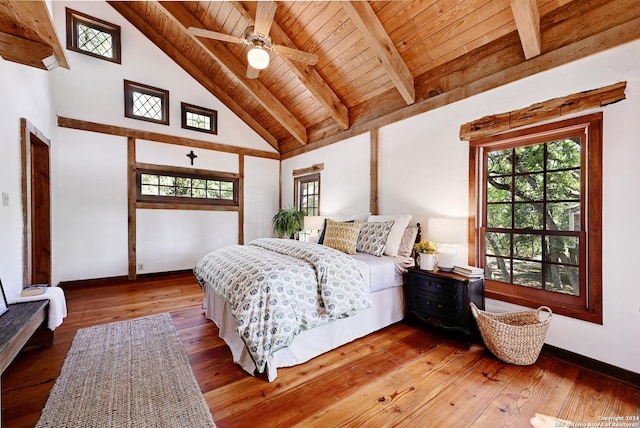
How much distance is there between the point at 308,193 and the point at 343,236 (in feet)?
8.76

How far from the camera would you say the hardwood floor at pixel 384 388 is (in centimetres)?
157

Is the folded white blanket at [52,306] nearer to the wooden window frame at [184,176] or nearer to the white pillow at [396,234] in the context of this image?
the wooden window frame at [184,176]

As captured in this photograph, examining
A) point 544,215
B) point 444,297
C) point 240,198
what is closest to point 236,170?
point 240,198

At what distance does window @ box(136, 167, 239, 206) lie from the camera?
15.7 feet

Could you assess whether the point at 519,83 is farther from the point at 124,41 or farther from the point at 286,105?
the point at 124,41

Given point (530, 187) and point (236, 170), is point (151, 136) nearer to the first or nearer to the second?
point (236, 170)

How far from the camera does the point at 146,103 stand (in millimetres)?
4816

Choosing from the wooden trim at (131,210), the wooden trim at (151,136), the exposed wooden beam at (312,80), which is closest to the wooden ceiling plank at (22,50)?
the exposed wooden beam at (312,80)

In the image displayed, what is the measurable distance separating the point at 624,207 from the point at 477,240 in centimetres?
110

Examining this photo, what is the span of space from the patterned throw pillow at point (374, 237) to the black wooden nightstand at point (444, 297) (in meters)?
0.43

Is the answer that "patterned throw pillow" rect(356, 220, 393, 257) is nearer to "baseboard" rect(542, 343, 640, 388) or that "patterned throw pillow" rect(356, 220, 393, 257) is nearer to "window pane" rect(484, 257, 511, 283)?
"window pane" rect(484, 257, 511, 283)

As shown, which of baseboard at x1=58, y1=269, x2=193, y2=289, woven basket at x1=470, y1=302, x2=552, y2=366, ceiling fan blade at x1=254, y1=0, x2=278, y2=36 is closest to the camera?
woven basket at x1=470, y1=302, x2=552, y2=366

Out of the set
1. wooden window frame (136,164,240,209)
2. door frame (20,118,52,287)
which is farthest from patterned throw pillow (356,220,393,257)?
door frame (20,118,52,287)

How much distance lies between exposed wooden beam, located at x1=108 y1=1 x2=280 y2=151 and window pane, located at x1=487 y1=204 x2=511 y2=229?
15.6 ft
